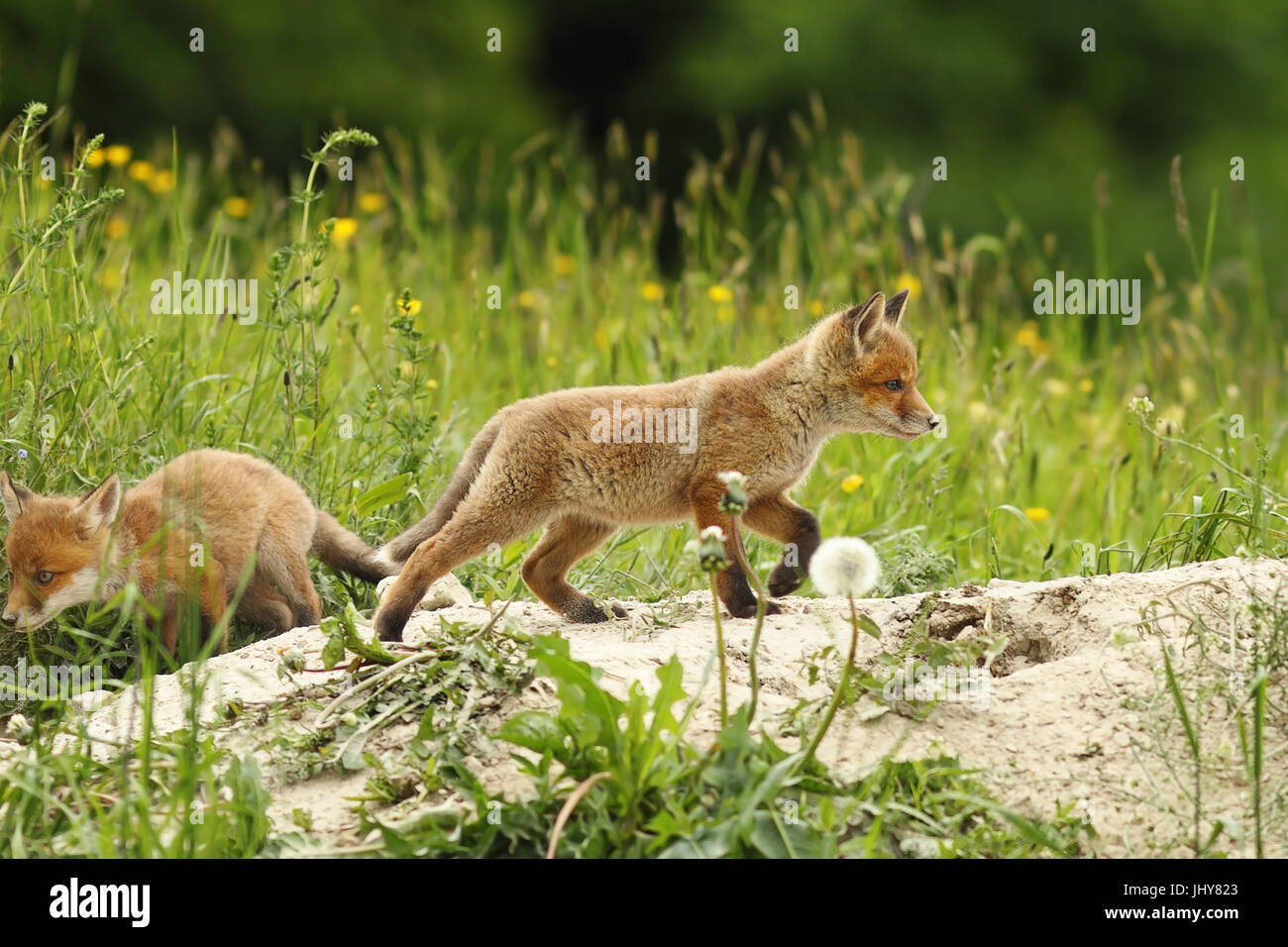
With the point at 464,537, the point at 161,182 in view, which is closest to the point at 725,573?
the point at 464,537

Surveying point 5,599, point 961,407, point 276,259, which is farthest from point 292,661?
point 961,407

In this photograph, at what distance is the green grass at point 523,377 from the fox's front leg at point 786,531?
1.77 feet

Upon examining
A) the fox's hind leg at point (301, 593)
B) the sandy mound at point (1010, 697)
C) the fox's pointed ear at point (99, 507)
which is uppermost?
the fox's pointed ear at point (99, 507)

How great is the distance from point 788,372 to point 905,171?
7.87 metres

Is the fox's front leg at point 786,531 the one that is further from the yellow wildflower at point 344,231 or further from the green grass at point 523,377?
the yellow wildflower at point 344,231

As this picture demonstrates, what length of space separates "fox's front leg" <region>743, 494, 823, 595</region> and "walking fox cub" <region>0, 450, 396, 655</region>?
4.19 feet

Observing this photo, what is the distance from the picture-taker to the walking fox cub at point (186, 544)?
14.1 feet

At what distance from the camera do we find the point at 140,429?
203 inches

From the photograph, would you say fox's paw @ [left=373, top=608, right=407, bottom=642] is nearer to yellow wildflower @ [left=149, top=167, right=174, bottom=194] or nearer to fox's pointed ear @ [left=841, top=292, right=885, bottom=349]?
fox's pointed ear @ [left=841, top=292, right=885, bottom=349]

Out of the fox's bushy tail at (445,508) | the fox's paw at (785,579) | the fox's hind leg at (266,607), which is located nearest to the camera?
the fox's bushy tail at (445,508)

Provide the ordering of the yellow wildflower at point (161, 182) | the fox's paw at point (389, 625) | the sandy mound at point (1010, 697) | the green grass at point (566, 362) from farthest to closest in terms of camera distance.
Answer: the yellow wildflower at point (161, 182), the green grass at point (566, 362), the fox's paw at point (389, 625), the sandy mound at point (1010, 697)

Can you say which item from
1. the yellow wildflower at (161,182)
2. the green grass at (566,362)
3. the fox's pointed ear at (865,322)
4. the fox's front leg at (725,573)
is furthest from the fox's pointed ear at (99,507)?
the yellow wildflower at (161,182)

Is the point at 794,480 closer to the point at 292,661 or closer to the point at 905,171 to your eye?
the point at 292,661

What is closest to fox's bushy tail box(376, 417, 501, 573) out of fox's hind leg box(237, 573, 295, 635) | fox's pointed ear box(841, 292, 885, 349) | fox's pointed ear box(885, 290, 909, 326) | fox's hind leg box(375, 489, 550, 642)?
fox's hind leg box(375, 489, 550, 642)
